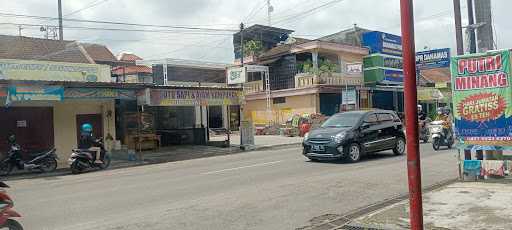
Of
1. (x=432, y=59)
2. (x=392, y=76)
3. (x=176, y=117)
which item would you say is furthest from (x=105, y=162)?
(x=392, y=76)

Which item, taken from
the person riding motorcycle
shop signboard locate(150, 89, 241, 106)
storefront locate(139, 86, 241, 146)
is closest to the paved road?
the person riding motorcycle

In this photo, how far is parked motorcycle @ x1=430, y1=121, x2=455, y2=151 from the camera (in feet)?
60.6

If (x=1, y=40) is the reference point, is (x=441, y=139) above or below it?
below

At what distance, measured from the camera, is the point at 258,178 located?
12719 millimetres

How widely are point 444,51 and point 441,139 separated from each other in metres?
3.46

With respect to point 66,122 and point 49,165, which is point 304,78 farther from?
point 49,165

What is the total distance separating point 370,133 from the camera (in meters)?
16.5

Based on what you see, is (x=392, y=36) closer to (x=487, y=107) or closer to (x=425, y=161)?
(x=425, y=161)

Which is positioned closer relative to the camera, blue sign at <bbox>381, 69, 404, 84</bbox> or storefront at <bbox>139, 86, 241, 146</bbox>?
storefront at <bbox>139, 86, 241, 146</bbox>

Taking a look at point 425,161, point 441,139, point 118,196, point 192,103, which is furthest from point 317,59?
point 118,196

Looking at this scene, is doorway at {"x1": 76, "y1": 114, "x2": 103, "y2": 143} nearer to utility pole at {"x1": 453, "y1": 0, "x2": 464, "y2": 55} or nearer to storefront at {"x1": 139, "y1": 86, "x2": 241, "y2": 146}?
storefront at {"x1": 139, "y1": 86, "x2": 241, "y2": 146}

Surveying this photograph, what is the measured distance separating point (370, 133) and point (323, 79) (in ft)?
62.6

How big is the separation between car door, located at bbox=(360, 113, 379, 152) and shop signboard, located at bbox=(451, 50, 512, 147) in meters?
6.01

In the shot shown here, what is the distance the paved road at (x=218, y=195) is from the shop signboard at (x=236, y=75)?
17.0 m
